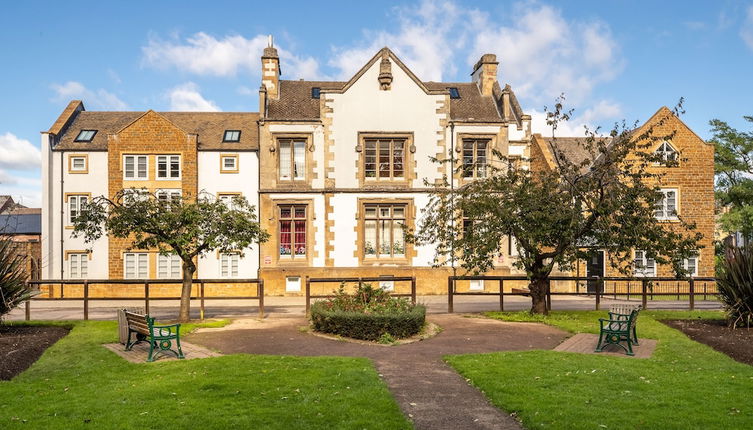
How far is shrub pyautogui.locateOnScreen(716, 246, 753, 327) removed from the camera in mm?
15867

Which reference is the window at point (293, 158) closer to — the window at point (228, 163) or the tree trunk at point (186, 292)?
the window at point (228, 163)

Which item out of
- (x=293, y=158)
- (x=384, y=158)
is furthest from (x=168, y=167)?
(x=384, y=158)

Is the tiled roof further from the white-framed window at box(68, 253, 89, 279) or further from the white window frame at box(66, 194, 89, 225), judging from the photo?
the white-framed window at box(68, 253, 89, 279)

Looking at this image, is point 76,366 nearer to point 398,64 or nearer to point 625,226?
point 625,226

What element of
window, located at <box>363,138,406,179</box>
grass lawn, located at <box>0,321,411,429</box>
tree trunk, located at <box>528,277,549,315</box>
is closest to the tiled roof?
window, located at <box>363,138,406,179</box>

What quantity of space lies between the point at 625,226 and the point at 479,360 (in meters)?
8.09

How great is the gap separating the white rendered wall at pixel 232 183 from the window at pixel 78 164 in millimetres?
6241

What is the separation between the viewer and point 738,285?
629 inches

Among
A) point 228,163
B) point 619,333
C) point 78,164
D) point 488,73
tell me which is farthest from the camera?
point 488,73

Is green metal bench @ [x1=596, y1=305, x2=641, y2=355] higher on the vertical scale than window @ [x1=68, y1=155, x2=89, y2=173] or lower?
lower

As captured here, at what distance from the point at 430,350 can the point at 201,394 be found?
573 centimetres

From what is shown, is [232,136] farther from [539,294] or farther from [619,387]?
[619,387]

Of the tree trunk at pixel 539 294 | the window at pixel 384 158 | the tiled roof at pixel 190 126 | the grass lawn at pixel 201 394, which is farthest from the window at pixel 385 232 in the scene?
the grass lawn at pixel 201 394

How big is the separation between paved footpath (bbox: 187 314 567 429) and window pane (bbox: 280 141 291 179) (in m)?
14.0
